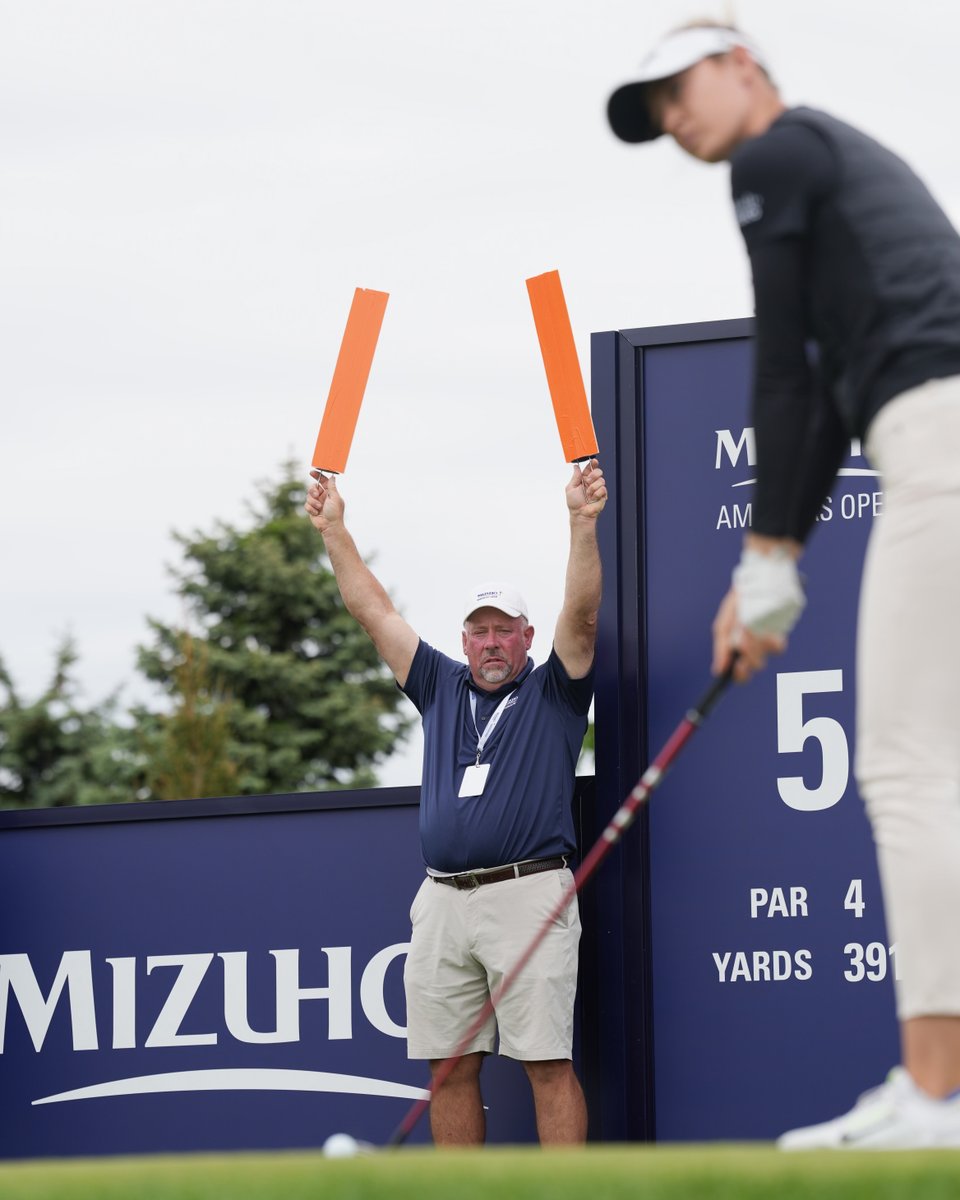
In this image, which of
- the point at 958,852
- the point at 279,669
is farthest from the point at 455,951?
the point at 279,669

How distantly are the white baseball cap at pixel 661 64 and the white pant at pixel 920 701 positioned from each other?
69cm

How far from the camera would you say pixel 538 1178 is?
2178mm

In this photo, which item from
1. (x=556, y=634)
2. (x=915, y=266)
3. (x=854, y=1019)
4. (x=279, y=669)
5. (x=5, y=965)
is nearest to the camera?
(x=915, y=266)

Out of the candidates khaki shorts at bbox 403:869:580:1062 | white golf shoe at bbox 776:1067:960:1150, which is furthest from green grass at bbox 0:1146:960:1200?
khaki shorts at bbox 403:869:580:1062

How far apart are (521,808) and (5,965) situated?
190 centimetres

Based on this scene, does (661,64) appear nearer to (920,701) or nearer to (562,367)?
(920,701)

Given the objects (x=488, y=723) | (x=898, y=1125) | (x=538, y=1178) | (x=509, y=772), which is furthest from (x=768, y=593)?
(x=488, y=723)

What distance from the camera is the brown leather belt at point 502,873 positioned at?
217 inches

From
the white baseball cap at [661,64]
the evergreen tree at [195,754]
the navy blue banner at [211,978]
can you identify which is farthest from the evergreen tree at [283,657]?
the white baseball cap at [661,64]

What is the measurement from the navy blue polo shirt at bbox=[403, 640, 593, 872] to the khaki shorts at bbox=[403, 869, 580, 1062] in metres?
0.10

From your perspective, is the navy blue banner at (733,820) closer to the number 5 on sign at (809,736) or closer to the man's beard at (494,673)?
the number 5 on sign at (809,736)

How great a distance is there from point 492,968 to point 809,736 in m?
1.12

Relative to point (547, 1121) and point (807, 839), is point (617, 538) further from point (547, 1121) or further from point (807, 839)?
point (547, 1121)

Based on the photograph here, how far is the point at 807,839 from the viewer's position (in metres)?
5.39
